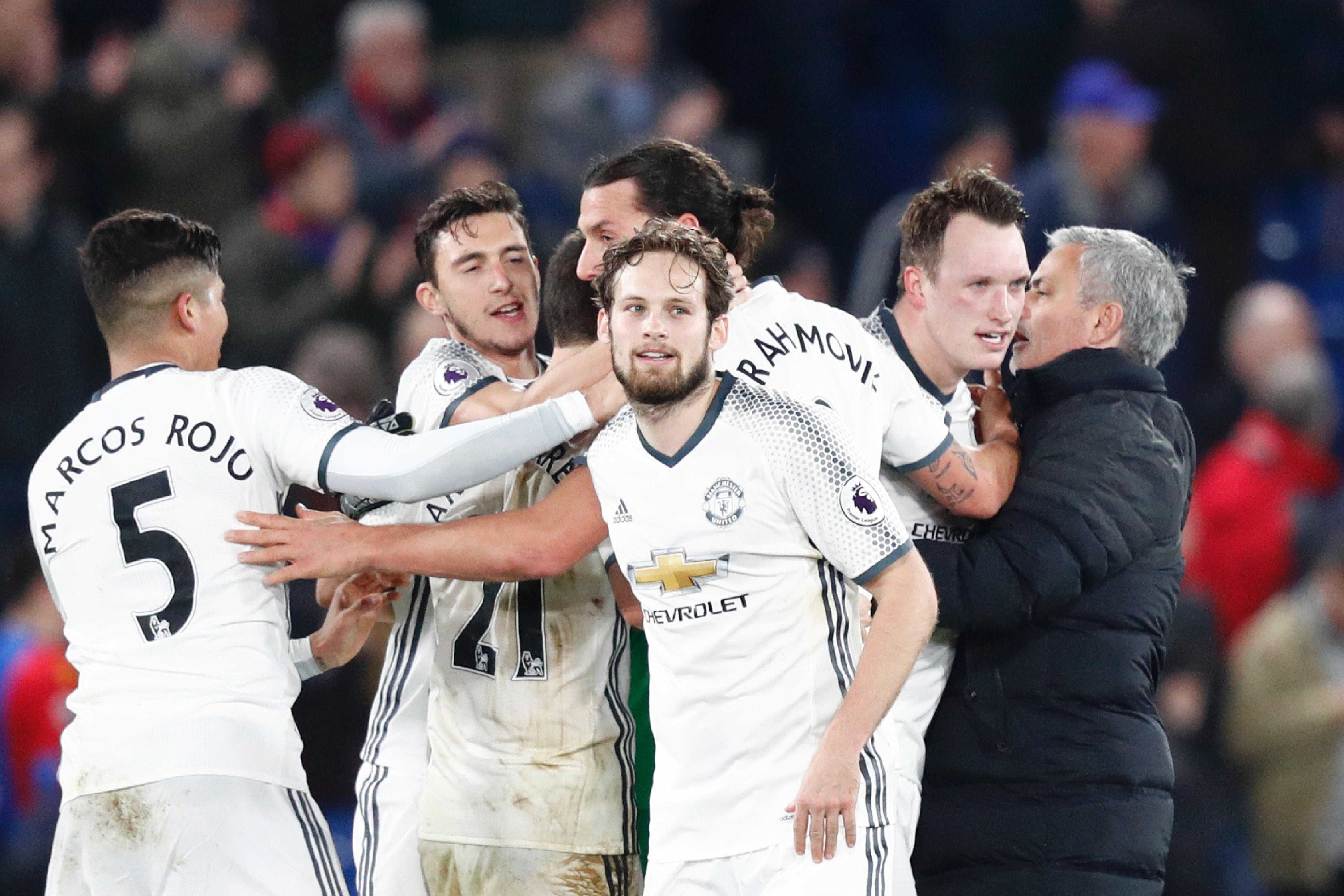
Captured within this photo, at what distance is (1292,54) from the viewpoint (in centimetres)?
1241

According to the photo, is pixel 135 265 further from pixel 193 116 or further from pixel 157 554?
pixel 193 116

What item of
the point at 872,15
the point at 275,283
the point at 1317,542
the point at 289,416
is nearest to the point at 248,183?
the point at 275,283

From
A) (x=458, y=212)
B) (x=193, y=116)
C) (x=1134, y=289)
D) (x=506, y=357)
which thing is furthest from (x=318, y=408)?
(x=193, y=116)

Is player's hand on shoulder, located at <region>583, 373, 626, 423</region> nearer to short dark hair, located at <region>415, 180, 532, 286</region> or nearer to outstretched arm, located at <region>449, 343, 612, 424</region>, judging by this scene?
outstretched arm, located at <region>449, 343, 612, 424</region>

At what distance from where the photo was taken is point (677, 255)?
4473 millimetres

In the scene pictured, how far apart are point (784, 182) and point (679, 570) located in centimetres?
849

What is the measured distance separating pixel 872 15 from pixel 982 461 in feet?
27.0

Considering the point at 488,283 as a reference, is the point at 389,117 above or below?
above

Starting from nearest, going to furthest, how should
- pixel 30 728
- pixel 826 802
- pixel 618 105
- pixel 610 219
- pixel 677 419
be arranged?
pixel 826 802 → pixel 677 419 → pixel 610 219 → pixel 30 728 → pixel 618 105

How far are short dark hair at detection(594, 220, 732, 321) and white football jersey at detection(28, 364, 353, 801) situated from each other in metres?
0.92

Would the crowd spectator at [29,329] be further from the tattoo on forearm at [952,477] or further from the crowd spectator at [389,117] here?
the tattoo on forearm at [952,477]

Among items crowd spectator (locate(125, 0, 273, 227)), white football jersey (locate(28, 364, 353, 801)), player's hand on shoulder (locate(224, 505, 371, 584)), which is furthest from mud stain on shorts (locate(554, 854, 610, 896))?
crowd spectator (locate(125, 0, 273, 227))

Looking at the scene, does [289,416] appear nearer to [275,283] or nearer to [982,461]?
[982,461]

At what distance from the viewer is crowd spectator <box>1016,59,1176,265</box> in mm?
10156
